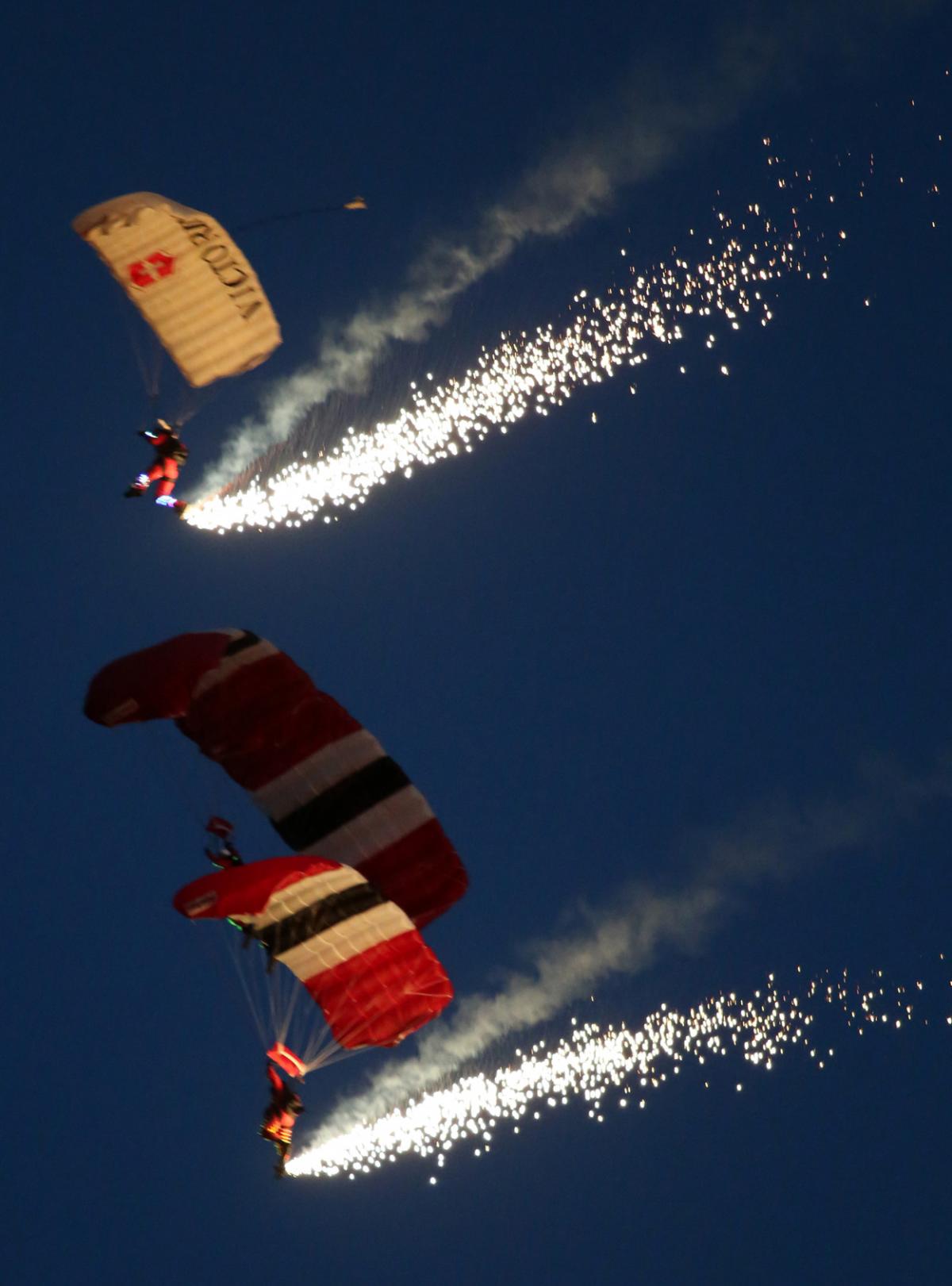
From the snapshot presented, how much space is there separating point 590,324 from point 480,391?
1.56m

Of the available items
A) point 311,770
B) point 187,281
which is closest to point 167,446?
point 187,281

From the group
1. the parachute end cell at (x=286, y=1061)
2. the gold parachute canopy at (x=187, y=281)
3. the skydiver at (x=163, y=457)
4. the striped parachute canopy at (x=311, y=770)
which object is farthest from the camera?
the skydiver at (x=163, y=457)

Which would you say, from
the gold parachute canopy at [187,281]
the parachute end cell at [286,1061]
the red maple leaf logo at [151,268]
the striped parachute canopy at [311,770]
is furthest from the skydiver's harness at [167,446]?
the parachute end cell at [286,1061]

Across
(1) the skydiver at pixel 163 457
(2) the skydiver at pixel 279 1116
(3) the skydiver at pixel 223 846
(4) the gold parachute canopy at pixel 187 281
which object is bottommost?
(2) the skydiver at pixel 279 1116

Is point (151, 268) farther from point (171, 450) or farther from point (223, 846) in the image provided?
point (223, 846)

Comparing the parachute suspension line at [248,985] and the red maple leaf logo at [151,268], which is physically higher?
the red maple leaf logo at [151,268]

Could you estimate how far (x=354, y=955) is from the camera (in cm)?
1870

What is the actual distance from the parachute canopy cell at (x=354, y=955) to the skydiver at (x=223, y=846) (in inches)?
38.9

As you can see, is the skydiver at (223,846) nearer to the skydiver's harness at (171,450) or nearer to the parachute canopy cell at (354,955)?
the parachute canopy cell at (354,955)

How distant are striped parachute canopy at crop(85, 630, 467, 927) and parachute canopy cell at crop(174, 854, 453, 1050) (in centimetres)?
74

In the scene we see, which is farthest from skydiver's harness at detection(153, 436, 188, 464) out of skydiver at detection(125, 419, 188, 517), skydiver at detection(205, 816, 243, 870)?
skydiver at detection(205, 816, 243, 870)

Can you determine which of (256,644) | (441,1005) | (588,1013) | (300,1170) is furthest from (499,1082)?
(256,644)

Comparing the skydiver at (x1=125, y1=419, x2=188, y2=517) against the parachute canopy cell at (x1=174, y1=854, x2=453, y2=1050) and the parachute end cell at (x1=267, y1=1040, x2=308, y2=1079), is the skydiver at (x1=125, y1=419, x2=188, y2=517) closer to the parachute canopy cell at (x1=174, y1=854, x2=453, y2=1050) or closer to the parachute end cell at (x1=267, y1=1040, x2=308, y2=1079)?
the parachute canopy cell at (x1=174, y1=854, x2=453, y2=1050)

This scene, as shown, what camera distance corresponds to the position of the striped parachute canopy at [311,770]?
62.8ft
